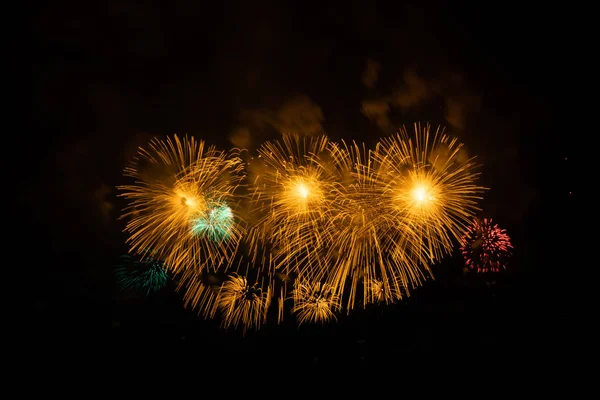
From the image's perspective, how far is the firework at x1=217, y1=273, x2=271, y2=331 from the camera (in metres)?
9.22

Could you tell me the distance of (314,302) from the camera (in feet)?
29.8

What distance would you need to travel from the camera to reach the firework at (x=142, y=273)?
937cm

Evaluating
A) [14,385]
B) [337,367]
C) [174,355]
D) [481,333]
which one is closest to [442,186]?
[481,333]

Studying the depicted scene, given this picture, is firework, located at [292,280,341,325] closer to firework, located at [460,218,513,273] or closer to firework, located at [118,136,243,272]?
firework, located at [118,136,243,272]

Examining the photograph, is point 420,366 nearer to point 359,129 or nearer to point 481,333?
point 481,333

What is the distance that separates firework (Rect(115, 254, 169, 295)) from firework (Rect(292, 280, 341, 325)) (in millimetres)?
3685

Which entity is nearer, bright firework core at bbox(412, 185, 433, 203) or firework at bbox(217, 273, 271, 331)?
bright firework core at bbox(412, 185, 433, 203)

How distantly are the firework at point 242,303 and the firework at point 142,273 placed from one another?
1.71m

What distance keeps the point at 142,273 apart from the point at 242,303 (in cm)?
281

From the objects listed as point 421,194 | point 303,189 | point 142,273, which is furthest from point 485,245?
point 142,273

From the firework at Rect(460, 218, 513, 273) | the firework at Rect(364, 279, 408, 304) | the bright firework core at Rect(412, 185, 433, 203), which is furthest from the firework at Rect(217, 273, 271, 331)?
the firework at Rect(460, 218, 513, 273)

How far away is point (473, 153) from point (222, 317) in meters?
7.89

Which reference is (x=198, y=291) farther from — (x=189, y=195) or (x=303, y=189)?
(x=303, y=189)

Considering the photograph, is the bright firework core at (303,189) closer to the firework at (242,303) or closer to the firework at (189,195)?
the firework at (189,195)
